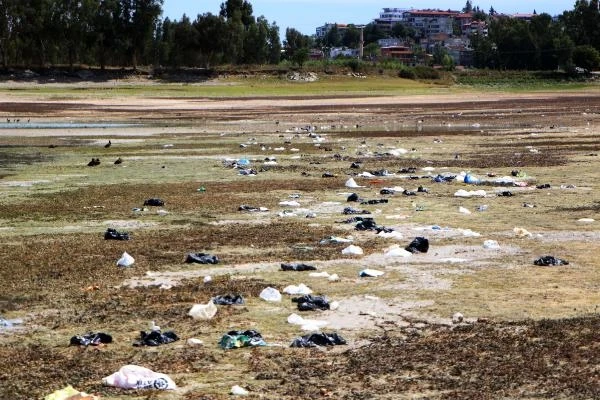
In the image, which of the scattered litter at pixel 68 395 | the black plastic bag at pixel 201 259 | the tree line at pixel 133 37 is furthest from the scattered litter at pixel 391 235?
the tree line at pixel 133 37

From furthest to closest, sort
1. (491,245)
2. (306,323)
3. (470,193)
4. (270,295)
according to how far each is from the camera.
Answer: (470,193) → (491,245) → (270,295) → (306,323)

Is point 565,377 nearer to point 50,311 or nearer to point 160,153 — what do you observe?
point 50,311

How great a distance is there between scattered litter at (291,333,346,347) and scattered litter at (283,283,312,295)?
203 cm

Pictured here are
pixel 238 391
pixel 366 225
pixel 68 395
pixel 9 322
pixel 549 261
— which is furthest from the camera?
pixel 366 225

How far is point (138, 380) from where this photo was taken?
25.9 feet

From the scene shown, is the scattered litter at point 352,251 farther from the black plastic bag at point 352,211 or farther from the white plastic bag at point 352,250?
the black plastic bag at point 352,211

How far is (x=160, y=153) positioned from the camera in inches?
1292

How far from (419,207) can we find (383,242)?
12.6ft

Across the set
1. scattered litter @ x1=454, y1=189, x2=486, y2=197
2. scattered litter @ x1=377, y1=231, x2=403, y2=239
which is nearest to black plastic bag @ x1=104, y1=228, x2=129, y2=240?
scattered litter @ x1=377, y1=231, x2=403, y2=239

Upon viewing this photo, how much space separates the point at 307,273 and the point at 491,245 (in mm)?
2993

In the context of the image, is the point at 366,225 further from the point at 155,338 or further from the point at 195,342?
the point at 155,338

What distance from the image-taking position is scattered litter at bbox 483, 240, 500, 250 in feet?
45.1

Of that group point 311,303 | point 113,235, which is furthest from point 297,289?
point 113,235

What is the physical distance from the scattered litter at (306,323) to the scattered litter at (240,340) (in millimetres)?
589
